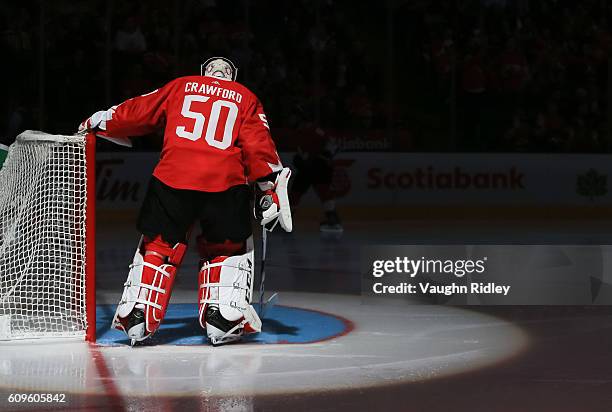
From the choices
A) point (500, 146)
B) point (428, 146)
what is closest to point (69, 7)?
point (428, 146)

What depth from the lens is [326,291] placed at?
7.92 metres

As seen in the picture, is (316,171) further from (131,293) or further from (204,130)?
(131,293)

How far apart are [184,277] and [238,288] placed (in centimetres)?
307

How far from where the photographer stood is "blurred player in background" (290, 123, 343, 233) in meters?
12.6

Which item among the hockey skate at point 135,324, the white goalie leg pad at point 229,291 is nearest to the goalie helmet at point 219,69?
the white goalie leg pad at point 229,291

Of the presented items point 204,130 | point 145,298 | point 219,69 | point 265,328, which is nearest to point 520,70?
point 265,328

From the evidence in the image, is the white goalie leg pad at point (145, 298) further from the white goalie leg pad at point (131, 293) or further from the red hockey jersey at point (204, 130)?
the red hockey jersey at point (204, 130)

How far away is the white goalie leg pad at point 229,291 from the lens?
5684 millimetres

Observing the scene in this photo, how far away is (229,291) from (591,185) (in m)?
9.84

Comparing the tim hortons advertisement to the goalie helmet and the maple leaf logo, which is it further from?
the goalie helmet

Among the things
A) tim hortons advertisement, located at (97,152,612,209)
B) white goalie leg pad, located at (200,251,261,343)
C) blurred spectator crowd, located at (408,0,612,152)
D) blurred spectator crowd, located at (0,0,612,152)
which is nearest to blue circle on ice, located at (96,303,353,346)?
white goalie leg pad, located at (200,251,261,343)

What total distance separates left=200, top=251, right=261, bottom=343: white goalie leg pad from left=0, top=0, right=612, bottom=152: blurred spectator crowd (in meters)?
8.01

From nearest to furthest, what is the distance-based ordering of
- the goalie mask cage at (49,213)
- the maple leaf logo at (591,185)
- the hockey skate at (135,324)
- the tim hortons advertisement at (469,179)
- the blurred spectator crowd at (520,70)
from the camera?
1. the hockey skate at (135,324)
2. the goalie mask cage at (49,213)
3. the tim hortons advertisement at (469,179)
4. the maple leaf logo at (591,185)
5. the blurred spectator crowd at (520,70)

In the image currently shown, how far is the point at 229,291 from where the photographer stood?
5.73 m
